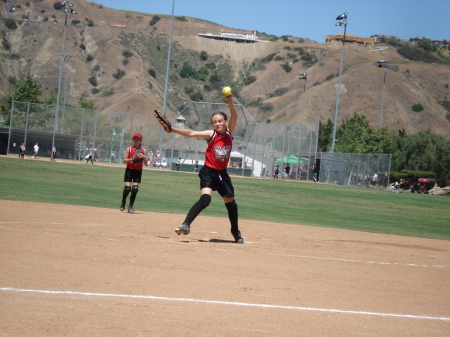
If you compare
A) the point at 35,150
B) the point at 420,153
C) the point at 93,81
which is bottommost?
the point at 35,150

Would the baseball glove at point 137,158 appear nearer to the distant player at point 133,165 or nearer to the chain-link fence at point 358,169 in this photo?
the distant player at point 133,165

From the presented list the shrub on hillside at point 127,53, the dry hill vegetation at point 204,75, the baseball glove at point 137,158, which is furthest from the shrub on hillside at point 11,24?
the baseball glove at point 137,158

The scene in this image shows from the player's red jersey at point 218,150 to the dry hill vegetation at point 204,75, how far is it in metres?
101

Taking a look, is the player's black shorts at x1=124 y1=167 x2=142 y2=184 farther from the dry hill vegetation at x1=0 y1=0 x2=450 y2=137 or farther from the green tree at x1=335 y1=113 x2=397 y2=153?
the dry hill vegetation at x1=0 y1=0 x2=450 y2=137

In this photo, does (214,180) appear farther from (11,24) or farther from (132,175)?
(11,24)

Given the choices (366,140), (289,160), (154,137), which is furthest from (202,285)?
(366,140)

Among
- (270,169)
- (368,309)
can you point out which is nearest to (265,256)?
(368,309)

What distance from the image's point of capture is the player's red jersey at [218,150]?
9445 mm

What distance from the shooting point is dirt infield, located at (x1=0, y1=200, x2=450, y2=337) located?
4.75 m

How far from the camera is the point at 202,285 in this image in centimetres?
614

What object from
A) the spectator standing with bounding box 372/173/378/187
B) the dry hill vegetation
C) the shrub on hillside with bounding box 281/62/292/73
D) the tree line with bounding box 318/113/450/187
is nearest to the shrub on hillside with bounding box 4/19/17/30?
the dry hill vegetation

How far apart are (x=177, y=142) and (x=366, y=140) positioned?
82.7ft

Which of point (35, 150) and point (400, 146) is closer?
point (35, 150)

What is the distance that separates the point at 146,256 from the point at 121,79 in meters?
123
